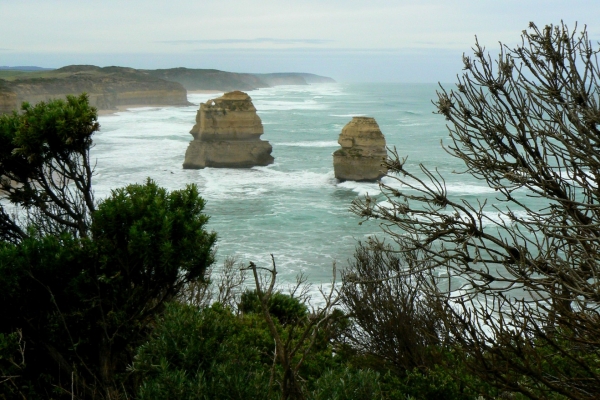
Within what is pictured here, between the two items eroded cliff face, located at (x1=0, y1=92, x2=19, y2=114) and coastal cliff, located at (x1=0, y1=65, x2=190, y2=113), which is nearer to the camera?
eroded cliff face, located at (x1=0, y1=92, x2=19, y2=114)

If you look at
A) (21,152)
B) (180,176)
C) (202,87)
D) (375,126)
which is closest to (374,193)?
(375,126)

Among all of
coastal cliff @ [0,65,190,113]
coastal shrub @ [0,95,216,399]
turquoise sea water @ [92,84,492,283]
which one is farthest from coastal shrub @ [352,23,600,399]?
coastal cliff @ [0,65,190,113]

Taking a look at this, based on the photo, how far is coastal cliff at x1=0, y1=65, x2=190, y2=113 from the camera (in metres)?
80.7

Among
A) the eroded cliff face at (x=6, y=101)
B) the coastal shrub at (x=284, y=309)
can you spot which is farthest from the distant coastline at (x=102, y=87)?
the coastal shrub at (x=284, y=309)

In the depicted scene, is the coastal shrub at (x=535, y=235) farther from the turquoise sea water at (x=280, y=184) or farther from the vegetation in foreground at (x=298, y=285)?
the turquoise sea water at (x=280, y=184)

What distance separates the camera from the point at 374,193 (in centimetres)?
3875

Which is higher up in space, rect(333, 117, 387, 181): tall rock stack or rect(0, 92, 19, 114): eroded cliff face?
rect(0, 92, 19, 114): eroded cliff face

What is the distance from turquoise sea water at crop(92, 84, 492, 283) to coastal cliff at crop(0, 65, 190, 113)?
1016cm

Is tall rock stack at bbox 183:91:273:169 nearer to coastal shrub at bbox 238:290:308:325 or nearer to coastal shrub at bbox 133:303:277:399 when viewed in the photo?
coastal shrub at bbox 238:290:308:325

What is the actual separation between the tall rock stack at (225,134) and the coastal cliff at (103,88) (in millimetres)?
38292

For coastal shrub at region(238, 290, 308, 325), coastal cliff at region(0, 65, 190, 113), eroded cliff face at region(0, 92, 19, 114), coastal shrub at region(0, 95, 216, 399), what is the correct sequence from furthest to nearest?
coastal cliff at region(0, 65, 190, 113) → eroded cliff face at region(0, 92, 19, 114) → coastal shrub at region(238, 290, 308, 325) → coastal shrub at region(0, 95, 216, 399)

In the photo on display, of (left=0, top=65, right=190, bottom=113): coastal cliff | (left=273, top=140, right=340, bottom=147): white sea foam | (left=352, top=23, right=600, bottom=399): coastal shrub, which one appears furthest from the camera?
(left=0, top=65, right=190, bottom=113): coastal cliff

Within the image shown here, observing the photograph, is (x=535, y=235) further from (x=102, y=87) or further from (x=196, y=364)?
(x=102, y=87)

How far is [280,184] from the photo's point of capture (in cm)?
4262
